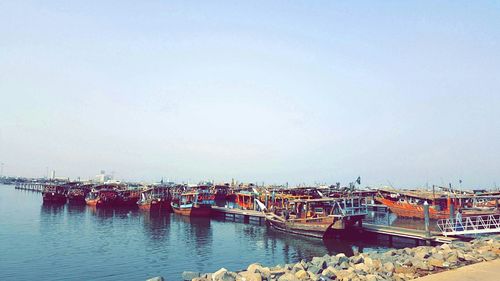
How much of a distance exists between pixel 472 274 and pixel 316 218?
2243 cm

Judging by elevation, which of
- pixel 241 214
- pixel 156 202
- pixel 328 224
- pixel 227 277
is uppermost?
pixel 227 277

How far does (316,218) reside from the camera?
3603 cm

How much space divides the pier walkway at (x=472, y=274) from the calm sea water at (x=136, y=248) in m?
14.8

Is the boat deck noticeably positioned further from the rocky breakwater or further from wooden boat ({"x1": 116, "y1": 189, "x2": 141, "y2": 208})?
the rocky breakwater

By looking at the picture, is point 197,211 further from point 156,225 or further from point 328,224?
point 328,224

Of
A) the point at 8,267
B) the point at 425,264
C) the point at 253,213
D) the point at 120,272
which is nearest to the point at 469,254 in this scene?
the point at 425,264

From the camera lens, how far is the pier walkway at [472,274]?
13.2 m

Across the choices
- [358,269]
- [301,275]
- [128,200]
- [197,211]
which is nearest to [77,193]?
[128,200]

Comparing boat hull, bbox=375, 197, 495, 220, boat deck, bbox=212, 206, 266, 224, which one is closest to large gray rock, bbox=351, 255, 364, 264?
boat deck, bbox=212, 206, 266, 224

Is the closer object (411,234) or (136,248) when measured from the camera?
(411,234)

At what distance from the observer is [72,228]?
41.9 meters

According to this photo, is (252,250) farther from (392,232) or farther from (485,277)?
(485,277)

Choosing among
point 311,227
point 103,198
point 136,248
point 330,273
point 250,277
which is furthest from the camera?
point 103,198

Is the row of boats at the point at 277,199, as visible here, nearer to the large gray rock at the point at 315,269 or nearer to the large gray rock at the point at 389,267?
the large gray rock at the point at 389,267
